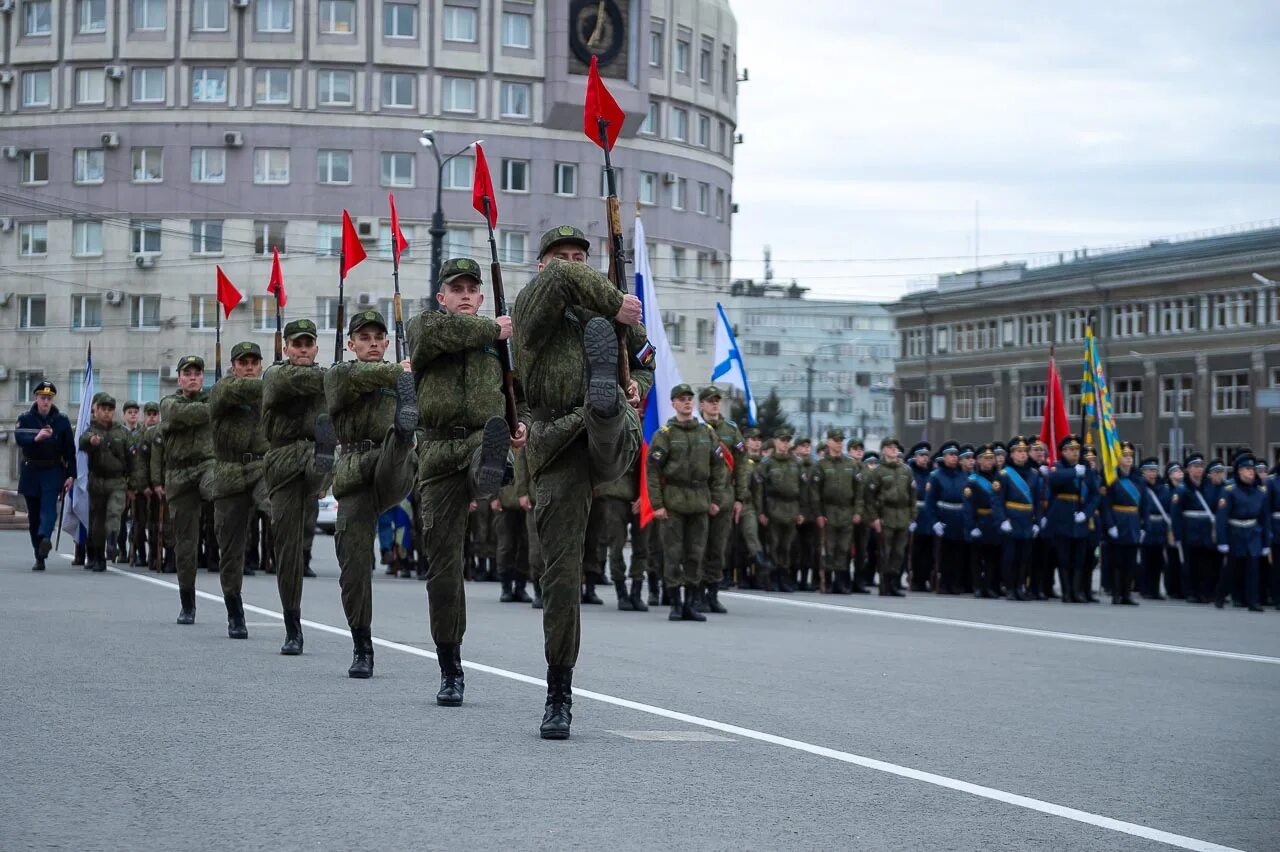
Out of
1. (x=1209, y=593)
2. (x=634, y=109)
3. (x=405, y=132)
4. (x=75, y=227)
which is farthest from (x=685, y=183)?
(x=1209, y=593)

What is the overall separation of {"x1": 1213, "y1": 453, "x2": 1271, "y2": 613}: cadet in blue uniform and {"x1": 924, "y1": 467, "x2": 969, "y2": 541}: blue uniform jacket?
3.56 meters

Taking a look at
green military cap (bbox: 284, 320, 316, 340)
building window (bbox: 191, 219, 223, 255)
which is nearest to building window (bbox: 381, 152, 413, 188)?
building window (bbox: 191, 219, 223, 255)

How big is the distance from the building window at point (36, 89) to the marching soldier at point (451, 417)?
6139cm

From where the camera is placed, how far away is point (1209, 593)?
24.7 metres

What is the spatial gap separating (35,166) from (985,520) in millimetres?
50204

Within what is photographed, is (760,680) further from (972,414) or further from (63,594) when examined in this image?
(972,414)

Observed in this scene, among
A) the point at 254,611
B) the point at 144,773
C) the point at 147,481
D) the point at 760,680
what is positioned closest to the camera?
the point at 144,773

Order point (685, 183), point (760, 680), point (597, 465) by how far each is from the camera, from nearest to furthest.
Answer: point (597, 465) < point (760, 680) < point (685, 183)

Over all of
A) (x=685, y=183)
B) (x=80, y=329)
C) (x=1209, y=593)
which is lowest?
(x=1209, y=593)

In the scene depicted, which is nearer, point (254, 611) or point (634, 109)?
point (254, 611)

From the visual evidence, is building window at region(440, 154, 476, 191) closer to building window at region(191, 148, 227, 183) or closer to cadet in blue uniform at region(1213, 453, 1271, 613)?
A: building window at region(191, 148, 227, 183)

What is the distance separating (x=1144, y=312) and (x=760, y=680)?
79510 mm

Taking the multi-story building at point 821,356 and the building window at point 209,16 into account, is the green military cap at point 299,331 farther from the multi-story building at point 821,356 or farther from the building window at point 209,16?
the multi-story building at point 821,356

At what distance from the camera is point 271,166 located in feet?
214
